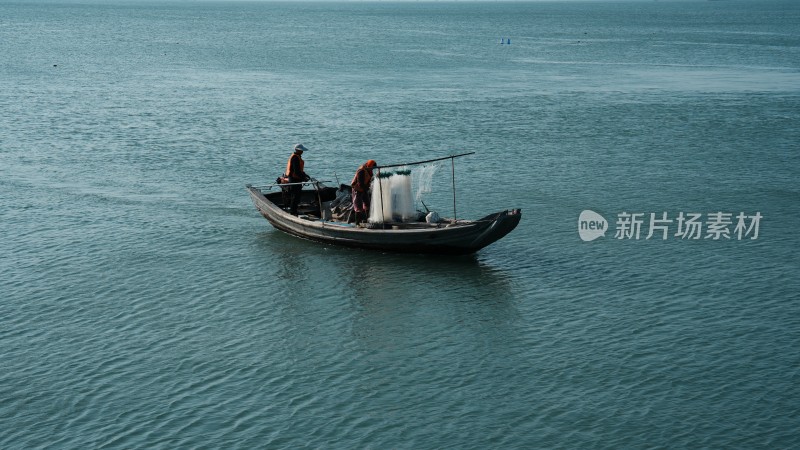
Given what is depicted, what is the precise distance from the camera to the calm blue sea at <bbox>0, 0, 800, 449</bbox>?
1861 cm

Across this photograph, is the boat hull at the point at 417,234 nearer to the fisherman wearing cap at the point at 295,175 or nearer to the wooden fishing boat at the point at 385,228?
the wooden fishing boat at the point at 385,228

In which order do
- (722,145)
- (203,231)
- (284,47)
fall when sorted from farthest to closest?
(284,47)
(722,145)
(203,231)

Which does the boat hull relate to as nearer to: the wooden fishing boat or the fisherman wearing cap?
the wooden fishing boat

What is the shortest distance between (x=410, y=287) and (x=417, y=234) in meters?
1.84

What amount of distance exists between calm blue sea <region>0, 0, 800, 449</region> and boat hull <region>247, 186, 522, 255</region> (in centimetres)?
47

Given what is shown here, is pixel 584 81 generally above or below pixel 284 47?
below

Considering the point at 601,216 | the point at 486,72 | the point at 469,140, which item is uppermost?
the point at 486,72

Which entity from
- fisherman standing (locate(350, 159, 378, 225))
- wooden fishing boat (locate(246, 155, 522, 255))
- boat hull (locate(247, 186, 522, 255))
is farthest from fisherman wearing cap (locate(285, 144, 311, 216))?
fisherman standing (locate(350, 159, 378, 225))

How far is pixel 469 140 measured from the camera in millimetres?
45719

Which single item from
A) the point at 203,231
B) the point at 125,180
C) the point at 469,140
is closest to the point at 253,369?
the point at 203,231

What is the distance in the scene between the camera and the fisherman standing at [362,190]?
28188 mm

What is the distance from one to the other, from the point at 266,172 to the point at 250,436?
2257 cm

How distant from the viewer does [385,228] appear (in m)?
28.1

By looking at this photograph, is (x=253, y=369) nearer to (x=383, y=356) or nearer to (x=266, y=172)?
(x=383, y=356)
